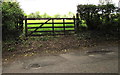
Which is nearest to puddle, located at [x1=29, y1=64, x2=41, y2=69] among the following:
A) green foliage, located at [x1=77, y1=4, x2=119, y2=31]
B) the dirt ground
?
the dirt ground

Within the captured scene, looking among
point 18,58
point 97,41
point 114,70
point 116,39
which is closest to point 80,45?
point 97,41

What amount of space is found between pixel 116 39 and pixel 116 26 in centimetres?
117

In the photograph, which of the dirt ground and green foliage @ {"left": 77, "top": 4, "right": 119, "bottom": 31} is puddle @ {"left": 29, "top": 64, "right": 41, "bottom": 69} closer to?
the dirt ground

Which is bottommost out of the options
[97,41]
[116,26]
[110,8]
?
[97,41]

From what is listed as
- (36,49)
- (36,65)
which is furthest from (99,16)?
(36,65)

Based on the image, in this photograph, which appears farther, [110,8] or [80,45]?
[110,8]

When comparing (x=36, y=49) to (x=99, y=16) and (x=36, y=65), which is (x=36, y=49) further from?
(x=99, y=16)

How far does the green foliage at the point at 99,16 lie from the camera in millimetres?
11812

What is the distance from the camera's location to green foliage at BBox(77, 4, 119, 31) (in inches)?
465

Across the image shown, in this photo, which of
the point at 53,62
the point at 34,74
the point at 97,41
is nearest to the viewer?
the point at 34,74

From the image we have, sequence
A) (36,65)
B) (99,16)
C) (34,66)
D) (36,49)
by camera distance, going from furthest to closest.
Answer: (99,16)
(36,49)
(36,65)
(34,66)

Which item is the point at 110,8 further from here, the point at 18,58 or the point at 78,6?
the point at 18,58

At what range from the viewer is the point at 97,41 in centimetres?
1059

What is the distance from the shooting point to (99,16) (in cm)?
1245
